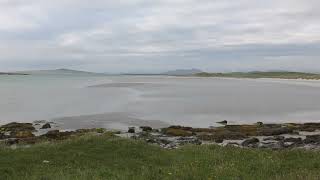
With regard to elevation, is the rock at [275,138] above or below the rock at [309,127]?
below

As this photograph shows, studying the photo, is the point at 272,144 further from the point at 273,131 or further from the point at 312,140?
the point at 273,131

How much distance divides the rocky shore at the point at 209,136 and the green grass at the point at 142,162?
10.6 metres

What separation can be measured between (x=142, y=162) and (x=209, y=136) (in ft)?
63.3

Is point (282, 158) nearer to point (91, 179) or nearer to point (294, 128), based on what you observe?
point (91, 179)

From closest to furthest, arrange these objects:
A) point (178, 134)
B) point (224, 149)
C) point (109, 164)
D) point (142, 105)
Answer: point (109, 164), point (224, 149), point (178, 134), point (142, 105)

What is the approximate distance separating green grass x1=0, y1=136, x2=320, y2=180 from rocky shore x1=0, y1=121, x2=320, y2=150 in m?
10.6

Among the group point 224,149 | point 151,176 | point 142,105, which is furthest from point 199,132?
point 142,105

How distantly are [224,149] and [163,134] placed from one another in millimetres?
18877

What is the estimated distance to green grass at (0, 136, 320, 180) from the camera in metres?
15.1

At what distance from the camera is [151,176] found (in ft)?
48.6

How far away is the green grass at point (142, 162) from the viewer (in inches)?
595

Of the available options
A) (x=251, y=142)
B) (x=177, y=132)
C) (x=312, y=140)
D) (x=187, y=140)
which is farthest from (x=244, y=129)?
(x=187, y=140)

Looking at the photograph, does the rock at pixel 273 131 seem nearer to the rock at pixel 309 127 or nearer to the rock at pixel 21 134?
the rock at pixel 309 127

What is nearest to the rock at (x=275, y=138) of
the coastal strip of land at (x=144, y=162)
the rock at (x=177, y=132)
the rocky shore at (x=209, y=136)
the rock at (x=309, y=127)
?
the rocky shore at (x=209, y=136)
